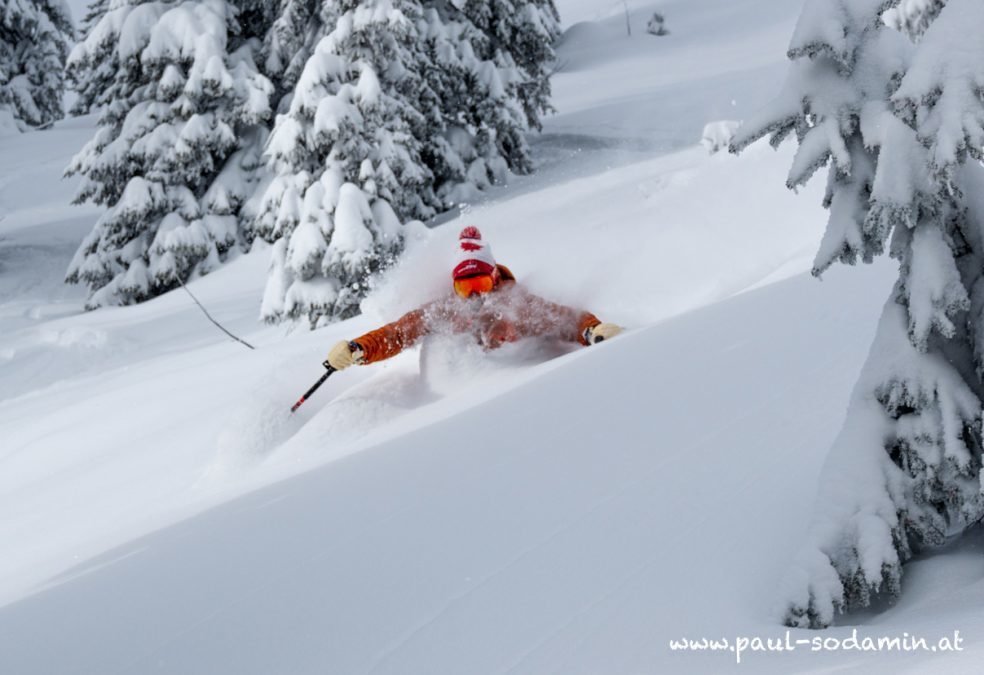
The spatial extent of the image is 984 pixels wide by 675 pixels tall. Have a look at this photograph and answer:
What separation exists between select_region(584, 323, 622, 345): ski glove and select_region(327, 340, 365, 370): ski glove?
5.77ft

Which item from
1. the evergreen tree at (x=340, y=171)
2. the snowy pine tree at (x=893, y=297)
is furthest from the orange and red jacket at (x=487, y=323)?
the evergreen tree at (x=340, y=171)

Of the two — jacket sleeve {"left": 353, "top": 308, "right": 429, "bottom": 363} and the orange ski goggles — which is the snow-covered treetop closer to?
the orange ski goggles

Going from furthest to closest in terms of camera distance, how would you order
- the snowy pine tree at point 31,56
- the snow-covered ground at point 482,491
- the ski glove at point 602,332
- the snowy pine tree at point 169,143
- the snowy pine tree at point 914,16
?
the snowy pine tree at point 31,56 < the snowy pine tree at point 169,143 < the snowy pine tree at point 914,16 < the ski glove at point 602,332 < the snow-covered ground at point 482,491

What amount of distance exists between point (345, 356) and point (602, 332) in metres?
1.97

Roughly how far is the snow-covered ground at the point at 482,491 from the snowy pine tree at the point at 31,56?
22.1 meters

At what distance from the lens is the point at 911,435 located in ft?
9.41

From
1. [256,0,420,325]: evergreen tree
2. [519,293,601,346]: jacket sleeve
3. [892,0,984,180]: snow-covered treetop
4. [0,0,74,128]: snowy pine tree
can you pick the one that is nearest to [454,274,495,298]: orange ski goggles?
[519,293,601,346]: jacket sleeve

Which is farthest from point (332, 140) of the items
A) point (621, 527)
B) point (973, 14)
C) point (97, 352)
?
point (973, 14)

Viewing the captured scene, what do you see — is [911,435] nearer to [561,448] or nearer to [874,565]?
[874,565]

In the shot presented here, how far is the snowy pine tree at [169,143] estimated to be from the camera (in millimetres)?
16609

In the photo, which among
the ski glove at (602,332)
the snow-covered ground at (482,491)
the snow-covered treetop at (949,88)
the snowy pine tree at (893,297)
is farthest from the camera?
the ski glove at (602,332)

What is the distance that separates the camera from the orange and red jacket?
23.2ft

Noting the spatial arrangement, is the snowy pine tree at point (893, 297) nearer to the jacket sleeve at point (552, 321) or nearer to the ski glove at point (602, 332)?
the ski glove at point (602, 332)

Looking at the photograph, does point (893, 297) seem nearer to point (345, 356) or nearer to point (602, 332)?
point (602, 332)
